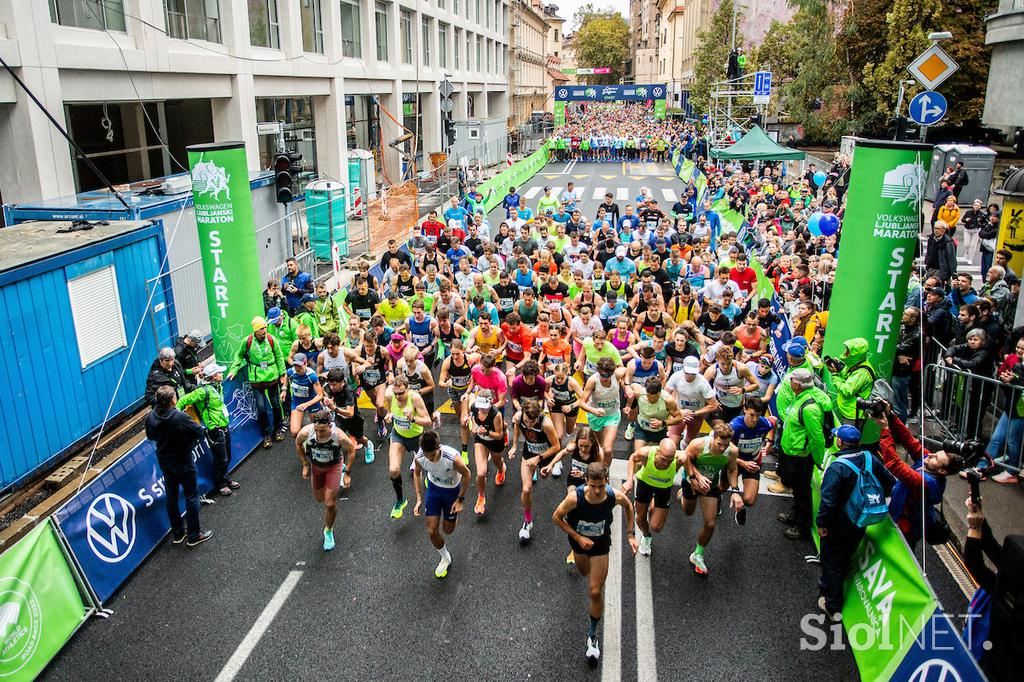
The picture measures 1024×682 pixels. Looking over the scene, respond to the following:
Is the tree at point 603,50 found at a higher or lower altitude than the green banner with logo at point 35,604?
higher

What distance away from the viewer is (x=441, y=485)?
6.97 meters

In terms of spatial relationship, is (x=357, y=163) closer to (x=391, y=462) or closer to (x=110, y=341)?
(x=110, y=341)

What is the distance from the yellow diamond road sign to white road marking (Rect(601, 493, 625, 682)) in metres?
7.02

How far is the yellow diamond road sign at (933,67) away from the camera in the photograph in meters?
9.27

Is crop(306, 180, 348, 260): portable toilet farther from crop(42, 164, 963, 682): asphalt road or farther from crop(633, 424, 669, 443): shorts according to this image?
crop(633, 424, 669, 443): shorts

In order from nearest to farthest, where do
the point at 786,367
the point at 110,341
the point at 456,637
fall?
the point at 456,637
the point at 786,367
the point at 110,341

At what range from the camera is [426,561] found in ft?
24.0

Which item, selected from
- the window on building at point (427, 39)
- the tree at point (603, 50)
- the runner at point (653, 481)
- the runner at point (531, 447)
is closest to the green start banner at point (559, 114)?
→ the window on building at point (427, 39)

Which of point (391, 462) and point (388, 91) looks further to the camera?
point (388, 91)

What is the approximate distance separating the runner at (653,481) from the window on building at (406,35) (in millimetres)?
33037

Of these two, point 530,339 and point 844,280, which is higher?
point 844,280

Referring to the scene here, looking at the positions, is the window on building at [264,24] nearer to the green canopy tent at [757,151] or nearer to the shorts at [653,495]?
the green canopy tent at [757,151]

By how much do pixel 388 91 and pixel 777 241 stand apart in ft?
79.7

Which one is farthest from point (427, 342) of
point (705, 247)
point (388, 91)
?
point (388, 91)
